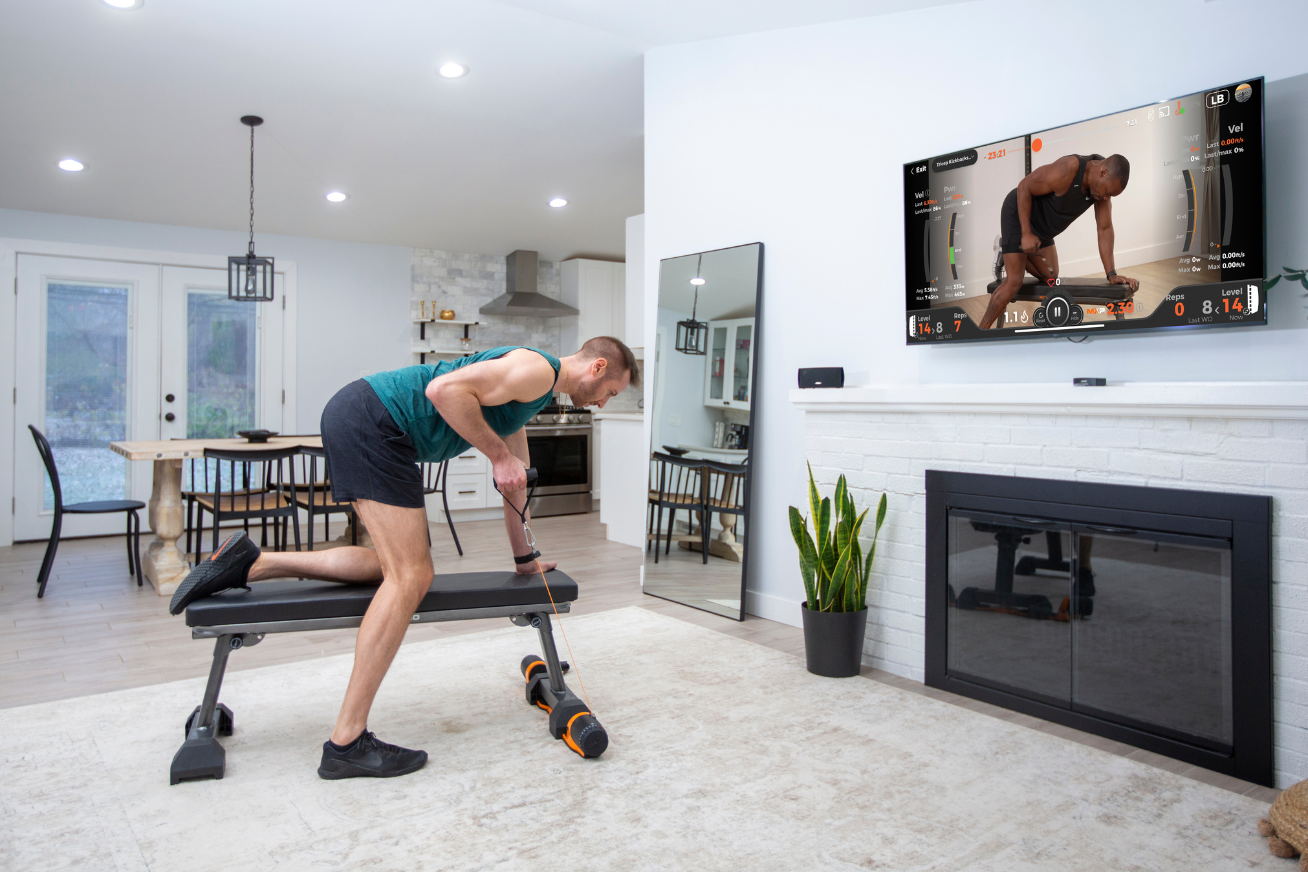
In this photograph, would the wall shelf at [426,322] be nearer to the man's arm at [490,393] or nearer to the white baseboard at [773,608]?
the white baseboard at [773,608]

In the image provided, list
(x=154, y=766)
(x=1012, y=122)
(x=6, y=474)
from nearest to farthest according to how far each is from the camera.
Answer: (x=154, y=766), (x=1012, y=122), (x=6, y=474)

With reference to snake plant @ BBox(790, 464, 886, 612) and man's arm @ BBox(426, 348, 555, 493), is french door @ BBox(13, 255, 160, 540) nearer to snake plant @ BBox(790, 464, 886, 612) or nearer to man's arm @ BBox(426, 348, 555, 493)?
man's arm @ BBox(426, 348, 555, 493)

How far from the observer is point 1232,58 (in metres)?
2.18

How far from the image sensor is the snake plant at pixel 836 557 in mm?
2797

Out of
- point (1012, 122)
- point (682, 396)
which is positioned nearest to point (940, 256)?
point (1012, 122)

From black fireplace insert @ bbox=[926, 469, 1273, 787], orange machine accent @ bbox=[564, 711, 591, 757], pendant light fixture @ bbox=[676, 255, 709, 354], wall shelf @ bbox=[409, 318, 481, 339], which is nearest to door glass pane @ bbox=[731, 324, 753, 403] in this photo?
pendant light fixture @ bbox=[676, 255, 709, 354]

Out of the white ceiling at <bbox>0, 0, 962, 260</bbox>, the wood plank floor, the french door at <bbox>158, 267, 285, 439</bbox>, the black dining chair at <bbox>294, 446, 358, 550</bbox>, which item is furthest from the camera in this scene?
the french door at <bbox>158, 267, 285, 439</bbox>

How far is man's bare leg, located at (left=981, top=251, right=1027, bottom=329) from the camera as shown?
2.55 metres

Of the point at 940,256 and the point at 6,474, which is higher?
the point at 940,256

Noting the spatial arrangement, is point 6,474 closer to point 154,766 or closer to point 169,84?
point 169,84

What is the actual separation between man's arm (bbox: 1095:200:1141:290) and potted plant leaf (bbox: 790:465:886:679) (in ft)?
3.26

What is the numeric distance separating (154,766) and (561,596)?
1.14m

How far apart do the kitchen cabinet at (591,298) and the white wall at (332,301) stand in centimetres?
152

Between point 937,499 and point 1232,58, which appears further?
point 937,499
